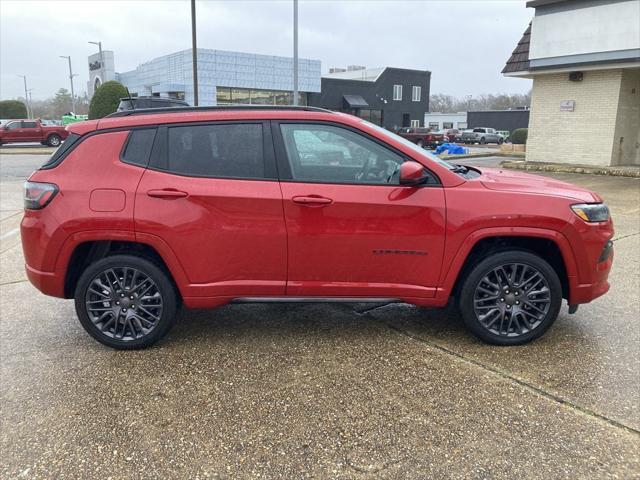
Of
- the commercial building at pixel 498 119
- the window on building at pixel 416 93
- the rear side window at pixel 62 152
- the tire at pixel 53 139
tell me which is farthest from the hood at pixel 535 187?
the window on building at pixel 416 93

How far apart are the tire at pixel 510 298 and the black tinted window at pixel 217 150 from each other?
1.76 m

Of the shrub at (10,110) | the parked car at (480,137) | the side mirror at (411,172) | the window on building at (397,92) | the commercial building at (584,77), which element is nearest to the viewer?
the side mirror at (411,172)

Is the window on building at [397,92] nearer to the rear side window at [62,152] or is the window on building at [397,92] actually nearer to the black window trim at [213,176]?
the black window trim at [213,176]

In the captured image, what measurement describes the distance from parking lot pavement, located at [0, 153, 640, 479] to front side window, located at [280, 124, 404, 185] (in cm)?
128

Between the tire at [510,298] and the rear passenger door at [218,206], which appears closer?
the rear passenger door at [218,206]

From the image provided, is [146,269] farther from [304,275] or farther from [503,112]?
[503,112]

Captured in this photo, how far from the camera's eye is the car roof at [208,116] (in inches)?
151

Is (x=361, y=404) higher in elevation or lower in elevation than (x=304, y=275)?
lower

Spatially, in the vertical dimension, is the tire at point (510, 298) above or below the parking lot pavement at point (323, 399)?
above

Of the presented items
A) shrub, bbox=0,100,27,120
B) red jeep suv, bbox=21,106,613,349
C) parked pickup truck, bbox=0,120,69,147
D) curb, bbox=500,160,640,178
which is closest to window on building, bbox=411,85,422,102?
parked pickup truck, bbox=0,120,69,147

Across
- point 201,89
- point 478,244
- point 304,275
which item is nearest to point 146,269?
point 304,275

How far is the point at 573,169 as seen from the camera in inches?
616

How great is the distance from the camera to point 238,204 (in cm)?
368

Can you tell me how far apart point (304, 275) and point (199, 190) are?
95 centimetres
